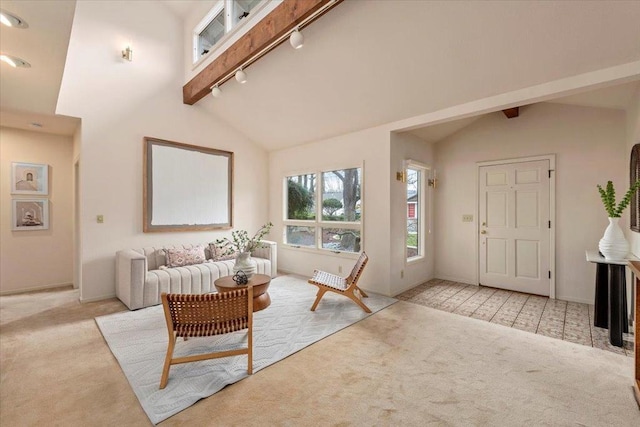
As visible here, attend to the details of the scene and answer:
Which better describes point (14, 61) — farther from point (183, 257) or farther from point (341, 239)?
point (341, 239)

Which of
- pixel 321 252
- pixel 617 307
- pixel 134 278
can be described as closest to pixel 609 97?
pixel 617 307

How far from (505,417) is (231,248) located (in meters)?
4.25

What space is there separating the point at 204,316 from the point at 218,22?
4.39 m

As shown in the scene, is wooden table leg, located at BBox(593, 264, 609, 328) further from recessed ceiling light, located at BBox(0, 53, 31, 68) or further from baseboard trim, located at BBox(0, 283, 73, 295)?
baseboard trim, located at BBox(0, 283, 73, 295)

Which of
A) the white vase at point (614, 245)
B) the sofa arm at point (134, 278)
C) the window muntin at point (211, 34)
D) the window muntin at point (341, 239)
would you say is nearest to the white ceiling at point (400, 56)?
the window muntin at point (211, 34)

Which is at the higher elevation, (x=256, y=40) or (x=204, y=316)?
(x=256, y=40)

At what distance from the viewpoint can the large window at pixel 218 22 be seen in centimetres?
381

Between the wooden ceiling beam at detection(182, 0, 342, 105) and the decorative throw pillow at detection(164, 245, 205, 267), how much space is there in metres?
2.58

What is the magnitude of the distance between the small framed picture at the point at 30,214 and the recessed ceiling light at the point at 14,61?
300 cm

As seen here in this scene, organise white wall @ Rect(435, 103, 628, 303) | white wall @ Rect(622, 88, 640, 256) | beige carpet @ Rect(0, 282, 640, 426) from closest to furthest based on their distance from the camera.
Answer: beige carpet @ Rect(0, 282, 640, 426) → white wall @ Rect(622, 88, 640, 256) → white wall @ Rect(435, 103, 628, 303)

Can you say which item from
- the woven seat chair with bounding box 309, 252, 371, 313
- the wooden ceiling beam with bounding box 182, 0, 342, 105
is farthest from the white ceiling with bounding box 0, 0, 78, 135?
the woven seat chair with bounding box 309, 252, 371, 313

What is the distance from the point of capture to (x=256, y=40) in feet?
11.1

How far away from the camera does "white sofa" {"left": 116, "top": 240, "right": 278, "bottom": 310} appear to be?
3.67 m

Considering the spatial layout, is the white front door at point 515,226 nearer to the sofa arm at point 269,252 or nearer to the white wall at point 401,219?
the white wall at point 401,219
